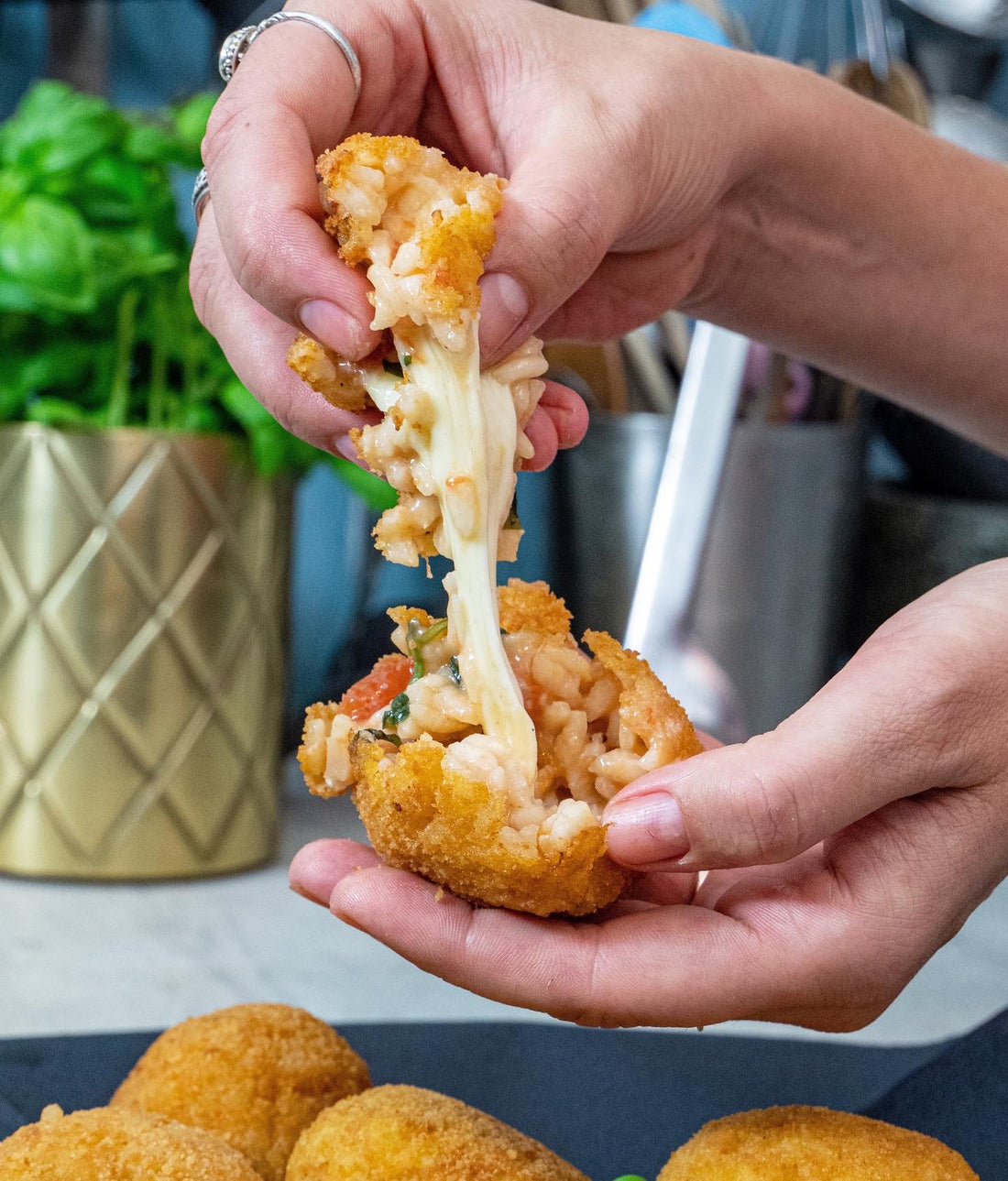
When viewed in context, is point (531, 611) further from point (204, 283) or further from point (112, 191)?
point (112, 191)

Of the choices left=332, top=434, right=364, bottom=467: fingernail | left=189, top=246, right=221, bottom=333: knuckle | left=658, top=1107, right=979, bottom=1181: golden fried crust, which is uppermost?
left=189, top=246, right=221, bottom=333: knuckle

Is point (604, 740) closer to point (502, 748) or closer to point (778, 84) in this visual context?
point (502, 748)

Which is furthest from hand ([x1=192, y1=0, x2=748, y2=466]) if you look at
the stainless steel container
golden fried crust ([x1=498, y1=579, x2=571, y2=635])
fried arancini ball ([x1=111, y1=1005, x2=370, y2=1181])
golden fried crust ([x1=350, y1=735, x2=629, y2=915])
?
the stainless steel container

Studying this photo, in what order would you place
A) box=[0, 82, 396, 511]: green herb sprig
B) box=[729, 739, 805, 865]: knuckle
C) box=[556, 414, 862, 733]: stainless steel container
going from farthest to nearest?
box=[556, 414, 862, 733]: stainless steel container, box=[0, 82, 396, 511]: green herb sprig, box=[729, 739, 805, 865]: knuckle

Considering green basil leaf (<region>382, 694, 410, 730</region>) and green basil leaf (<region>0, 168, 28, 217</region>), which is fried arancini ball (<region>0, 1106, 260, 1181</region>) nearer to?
green basil leaf (<region>382, 694, 410, 730</region>)

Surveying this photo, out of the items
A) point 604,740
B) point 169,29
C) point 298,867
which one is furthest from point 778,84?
point 169,29

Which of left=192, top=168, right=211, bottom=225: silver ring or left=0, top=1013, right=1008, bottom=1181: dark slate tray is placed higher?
left=192, top=168, right=211, bottom=225: silver ring

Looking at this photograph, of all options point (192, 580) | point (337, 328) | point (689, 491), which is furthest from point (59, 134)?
point (337, 328)
